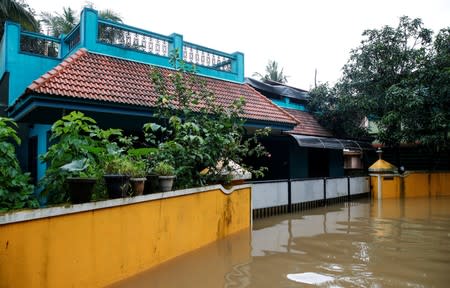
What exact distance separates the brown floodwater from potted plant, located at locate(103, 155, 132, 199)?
3.53 feet

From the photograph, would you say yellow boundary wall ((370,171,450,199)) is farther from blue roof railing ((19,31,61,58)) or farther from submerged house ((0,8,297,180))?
blue roof railing ((19,31,61,58))

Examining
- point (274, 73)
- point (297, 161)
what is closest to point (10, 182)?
point (297, 161)

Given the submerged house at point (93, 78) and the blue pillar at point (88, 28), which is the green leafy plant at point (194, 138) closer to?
the submerged house at point (93, 78)

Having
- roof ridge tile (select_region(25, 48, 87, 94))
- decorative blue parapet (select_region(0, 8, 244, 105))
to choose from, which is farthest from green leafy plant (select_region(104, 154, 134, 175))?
decorative blue parapet (select_region(0, 8, 244, 105))

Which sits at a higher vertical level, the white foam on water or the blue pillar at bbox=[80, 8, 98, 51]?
the blue pillar at bbox=[80, 8, 98, 51]

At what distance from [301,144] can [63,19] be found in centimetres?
1729

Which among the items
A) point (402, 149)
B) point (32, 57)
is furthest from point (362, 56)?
point (32, 57)

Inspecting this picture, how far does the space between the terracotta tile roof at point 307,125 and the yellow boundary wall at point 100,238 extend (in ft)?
27.3

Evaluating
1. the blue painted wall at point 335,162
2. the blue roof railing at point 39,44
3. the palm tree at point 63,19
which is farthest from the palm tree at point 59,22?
the blue painted wall at point 335,162

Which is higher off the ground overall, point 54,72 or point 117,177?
point 54,72

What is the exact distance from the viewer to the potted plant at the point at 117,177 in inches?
171

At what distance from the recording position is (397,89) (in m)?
12.9

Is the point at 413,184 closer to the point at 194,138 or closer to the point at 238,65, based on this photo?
the point at 238,65

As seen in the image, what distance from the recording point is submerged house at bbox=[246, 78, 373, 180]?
1331 centimetres
